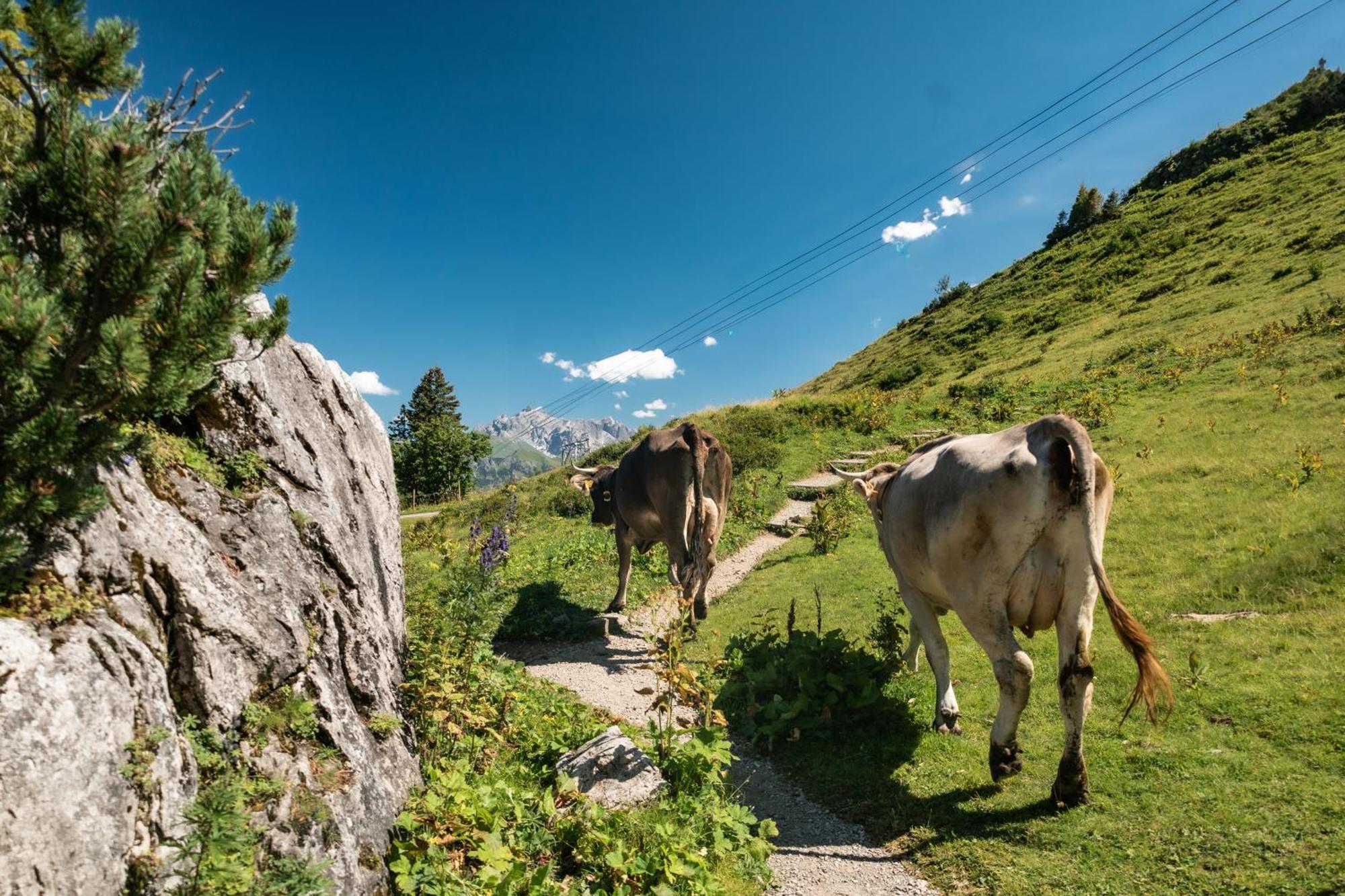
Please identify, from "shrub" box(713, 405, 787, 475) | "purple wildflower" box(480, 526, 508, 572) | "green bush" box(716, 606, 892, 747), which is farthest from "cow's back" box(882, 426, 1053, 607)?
"shrub" box(713, 405, 787, 475)

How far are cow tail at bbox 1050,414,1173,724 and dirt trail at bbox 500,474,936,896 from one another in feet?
8.26

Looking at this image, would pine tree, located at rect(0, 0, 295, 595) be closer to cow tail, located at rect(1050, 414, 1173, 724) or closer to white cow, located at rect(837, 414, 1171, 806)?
cow tail, located at rect(1050, 414, 1173, 724)

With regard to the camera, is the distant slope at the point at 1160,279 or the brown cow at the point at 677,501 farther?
the distant slope at the point at 1160,279

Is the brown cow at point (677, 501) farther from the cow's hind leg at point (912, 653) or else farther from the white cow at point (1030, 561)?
the white cow at point (1030, 561)

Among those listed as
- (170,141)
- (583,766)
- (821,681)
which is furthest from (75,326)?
(821,681)

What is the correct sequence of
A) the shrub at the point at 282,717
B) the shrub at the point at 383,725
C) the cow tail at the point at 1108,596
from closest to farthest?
the shrub at the point at 282,717, the shrub at the point at 383,725, the cow tail at the point at 1108,596

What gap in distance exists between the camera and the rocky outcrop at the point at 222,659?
2305 millimetres

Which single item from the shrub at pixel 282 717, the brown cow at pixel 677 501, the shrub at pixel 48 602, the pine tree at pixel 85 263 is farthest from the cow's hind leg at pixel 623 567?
the pine tree at pixel 85 263

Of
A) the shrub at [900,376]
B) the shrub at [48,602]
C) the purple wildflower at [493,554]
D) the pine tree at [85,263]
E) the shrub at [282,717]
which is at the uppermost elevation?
the shrub at [900,376]

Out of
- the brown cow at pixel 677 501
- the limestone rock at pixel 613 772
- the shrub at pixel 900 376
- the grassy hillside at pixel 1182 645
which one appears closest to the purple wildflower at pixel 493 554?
the limestone rock at pixel 613 772

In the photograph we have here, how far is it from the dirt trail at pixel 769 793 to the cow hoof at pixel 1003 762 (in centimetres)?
143

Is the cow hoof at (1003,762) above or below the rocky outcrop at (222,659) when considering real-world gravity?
below

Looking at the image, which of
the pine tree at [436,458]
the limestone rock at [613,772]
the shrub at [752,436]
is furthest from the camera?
the pine tree at [436,458]

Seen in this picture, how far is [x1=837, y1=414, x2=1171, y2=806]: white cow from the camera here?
5148 millimetres
